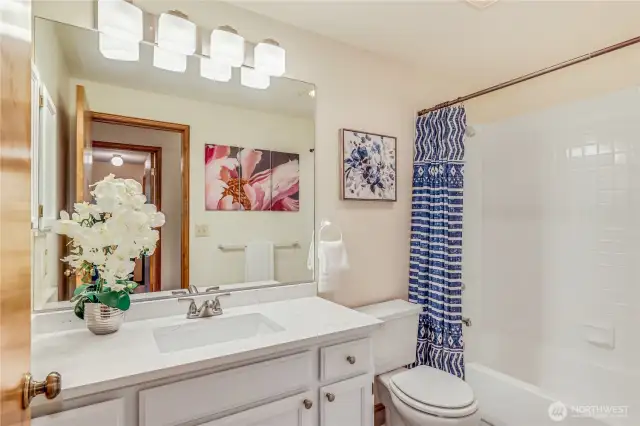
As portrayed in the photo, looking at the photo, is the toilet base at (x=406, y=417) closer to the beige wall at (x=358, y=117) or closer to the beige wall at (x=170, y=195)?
the beige wall at (x=358, y=117)

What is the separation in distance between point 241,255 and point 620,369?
2115 mm

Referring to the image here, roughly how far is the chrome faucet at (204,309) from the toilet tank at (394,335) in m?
0.82

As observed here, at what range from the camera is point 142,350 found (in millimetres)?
1057

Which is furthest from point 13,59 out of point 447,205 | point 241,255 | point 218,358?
point 447,205

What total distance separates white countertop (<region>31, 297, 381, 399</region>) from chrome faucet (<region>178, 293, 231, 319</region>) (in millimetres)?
30

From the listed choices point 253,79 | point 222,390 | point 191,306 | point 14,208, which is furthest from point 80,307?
point 253,79

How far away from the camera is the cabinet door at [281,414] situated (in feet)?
3.52

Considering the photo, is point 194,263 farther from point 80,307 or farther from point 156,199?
point 80,307

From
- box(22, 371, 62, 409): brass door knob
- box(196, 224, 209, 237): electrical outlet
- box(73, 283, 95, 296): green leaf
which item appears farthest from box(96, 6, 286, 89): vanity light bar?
box(22, 371, 62, 409): brass door knob

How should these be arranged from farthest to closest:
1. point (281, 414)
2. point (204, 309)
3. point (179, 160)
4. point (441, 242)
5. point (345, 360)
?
point (441, 242) → point (179, 160) → point (204, 309) → point (345, 360) → point (281, 414)

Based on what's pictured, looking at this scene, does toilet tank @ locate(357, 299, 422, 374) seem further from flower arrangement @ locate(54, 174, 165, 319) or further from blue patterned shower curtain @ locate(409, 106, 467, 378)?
flower arrangement @ locate(54, 174, 165, 319)

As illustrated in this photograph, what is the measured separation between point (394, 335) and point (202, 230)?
1.17 metres

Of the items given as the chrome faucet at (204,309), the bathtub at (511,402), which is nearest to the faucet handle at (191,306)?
the chrome faucet at (204,309)

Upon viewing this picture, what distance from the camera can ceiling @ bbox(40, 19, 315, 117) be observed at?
4.30ft
